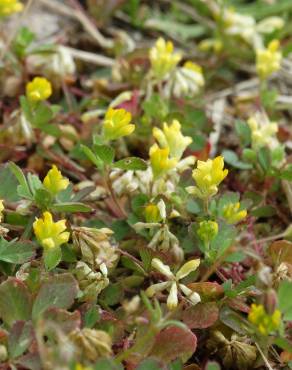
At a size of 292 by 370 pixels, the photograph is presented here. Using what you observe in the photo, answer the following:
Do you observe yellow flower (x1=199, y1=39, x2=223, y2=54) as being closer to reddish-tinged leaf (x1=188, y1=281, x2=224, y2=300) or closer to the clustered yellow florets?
the clustered yellow florets

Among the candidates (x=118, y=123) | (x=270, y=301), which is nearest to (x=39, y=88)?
(x=118, y=123)

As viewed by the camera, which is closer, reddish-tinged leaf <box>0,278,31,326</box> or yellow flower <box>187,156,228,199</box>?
reddish-tinged leaf <box>0,278,31,326</box>

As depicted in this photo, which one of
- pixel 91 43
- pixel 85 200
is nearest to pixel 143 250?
pixel 85 200

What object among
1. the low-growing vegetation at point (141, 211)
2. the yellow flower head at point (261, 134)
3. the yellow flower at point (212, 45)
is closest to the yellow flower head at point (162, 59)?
the low-growing vegetation at point (141, 211)

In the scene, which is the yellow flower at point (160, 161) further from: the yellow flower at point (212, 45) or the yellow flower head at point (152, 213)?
the yellow flower at point (212, 45)

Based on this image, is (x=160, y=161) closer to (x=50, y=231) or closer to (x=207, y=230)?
(x=207, y=230)

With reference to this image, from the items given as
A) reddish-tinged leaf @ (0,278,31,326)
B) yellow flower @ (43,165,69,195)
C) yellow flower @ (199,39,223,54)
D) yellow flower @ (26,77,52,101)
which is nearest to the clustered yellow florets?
yellow flower @ (43,165,69,195)

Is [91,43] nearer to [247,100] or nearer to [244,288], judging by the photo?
[247,100]
